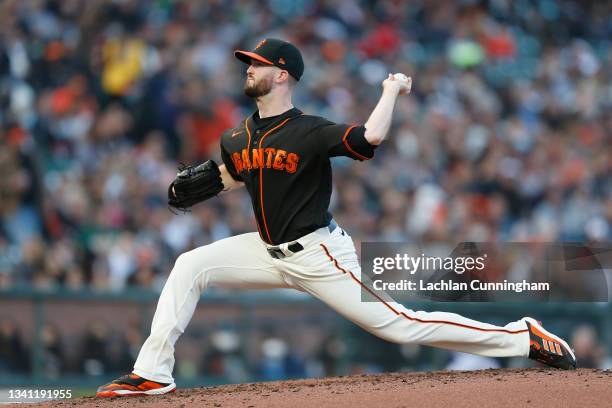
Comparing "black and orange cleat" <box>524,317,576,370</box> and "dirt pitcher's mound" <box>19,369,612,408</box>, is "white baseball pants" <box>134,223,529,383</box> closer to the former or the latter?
"black and orange cleat" <box>524,317,576,370</box>

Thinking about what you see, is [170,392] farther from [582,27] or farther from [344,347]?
[582,27]

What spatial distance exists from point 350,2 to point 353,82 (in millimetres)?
1588

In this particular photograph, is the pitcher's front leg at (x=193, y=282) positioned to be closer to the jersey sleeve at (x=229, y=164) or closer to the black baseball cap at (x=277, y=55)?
the jersey sleeve at (x=229, y=164)

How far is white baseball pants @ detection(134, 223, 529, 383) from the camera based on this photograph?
175 inches

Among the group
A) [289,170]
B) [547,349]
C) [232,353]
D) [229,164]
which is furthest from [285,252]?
[232,353]

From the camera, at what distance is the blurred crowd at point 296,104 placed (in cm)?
891

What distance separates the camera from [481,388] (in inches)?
166

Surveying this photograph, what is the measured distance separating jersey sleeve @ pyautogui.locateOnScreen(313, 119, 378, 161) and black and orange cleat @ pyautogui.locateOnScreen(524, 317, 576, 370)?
1264 mm

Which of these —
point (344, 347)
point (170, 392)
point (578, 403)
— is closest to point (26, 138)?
point (344, 347)

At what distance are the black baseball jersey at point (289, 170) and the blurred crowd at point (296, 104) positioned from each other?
3878mm

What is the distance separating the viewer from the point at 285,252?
4.46 m

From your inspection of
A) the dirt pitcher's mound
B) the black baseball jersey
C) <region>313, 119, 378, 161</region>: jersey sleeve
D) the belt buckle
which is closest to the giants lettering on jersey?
the black baseball jersey

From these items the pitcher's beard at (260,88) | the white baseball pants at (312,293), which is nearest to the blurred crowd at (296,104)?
the white baseball pants at (312,293)

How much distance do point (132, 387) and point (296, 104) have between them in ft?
20.2
